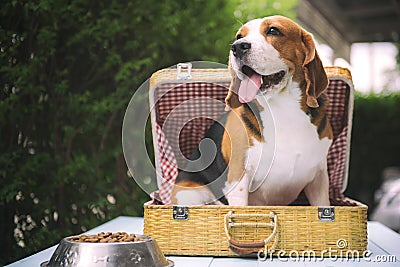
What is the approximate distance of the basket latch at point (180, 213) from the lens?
4.19ft

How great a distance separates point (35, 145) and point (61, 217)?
282 millimetres

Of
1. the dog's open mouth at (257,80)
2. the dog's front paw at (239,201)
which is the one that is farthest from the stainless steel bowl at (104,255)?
the dog's open mouth at (257,80)

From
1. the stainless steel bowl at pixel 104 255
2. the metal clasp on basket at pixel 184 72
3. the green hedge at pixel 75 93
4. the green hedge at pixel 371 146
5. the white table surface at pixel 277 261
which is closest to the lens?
the stainless steel bowl at pixel 104 255

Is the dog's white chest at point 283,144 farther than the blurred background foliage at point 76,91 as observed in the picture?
No

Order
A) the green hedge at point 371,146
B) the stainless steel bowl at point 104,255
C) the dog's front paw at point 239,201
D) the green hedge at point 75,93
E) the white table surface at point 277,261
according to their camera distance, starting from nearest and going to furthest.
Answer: the stainless steel bowl at point 104,255 → the white table surface at point 277,261 → the dog's front paw at point 239,201 → the green hedge at point 75,93 → the green hedge at point 371,146

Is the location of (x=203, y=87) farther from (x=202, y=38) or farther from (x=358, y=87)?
(x=358, y=87)

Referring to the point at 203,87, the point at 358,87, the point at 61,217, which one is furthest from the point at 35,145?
the point at 358,87

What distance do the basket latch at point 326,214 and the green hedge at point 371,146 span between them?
2.88 metres

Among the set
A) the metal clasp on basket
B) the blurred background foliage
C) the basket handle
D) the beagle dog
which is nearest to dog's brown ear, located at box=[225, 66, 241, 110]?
the beagle dog

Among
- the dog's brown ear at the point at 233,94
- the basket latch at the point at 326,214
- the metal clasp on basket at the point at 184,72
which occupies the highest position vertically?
the metal clasp on basket at the point at 184,72

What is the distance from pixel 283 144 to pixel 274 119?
0.06 meters

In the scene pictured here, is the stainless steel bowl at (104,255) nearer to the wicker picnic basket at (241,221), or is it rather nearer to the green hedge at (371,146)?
the wicker picnic basket at (241,221)

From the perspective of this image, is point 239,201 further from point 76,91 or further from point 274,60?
point 76,91

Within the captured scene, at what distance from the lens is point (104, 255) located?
1003 millimetres
